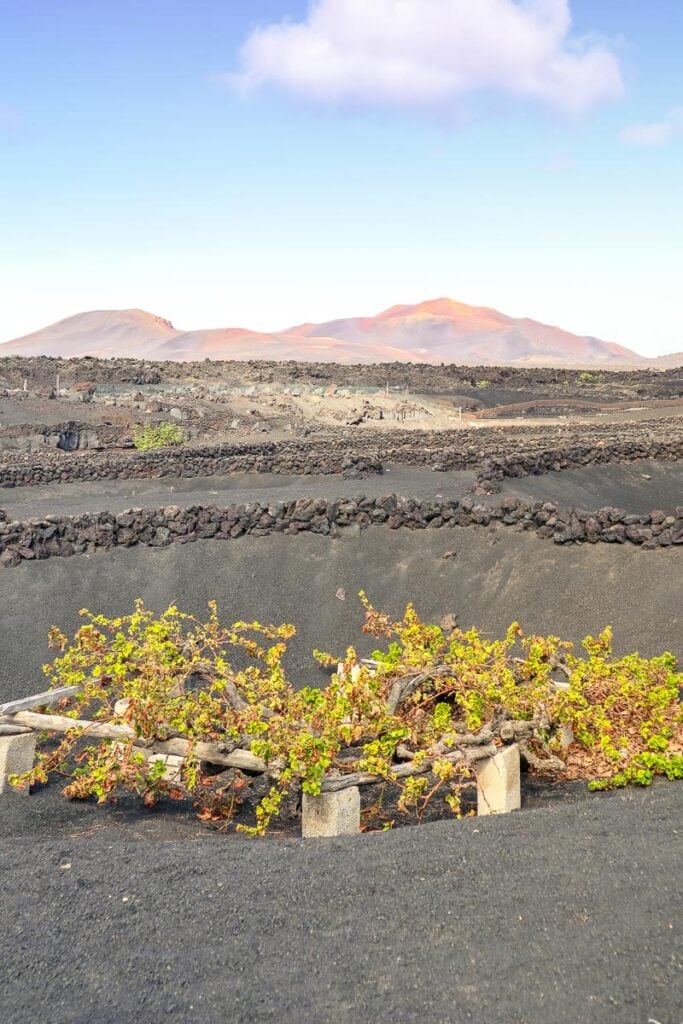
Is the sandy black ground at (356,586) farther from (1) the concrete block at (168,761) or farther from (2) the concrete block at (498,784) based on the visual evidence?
(2) the concrete block at (498,784)

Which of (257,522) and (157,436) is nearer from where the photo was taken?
Result: (257,522)

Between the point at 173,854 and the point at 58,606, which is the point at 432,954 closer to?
the point at 173,854

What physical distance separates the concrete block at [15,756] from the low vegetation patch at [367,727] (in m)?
0.20

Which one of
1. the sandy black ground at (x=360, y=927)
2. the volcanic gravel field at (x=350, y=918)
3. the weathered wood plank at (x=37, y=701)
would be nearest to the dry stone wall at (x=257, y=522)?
the weathered wood plank at (x=37, y=701)

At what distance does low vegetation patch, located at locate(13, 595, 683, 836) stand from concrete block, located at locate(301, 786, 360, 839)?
0.34 ft

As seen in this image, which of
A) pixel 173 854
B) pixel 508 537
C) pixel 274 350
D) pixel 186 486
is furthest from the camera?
pixel 274 350

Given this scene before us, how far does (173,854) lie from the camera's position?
6629 mm

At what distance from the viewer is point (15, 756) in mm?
8727

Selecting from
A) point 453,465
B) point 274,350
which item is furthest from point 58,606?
point 274,350

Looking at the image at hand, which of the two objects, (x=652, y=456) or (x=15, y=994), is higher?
(x=652, y=456)

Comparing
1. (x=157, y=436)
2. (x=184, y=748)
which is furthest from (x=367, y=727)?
(x=157, y=436)

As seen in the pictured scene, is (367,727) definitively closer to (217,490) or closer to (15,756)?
(15,756)

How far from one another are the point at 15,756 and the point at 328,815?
303cm

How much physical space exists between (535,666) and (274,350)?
176880mm
